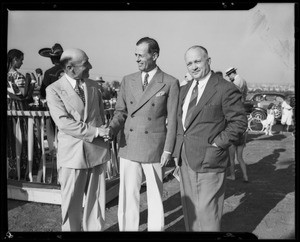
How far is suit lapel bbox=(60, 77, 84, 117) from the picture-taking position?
3447 mm

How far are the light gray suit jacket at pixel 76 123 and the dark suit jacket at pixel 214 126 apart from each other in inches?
36.8

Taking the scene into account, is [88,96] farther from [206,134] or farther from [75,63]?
[206,134]

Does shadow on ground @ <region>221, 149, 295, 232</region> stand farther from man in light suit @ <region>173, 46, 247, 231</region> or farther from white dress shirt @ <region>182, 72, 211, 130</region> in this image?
white dress shirt @ <region>182, 72, 211, 130</region>

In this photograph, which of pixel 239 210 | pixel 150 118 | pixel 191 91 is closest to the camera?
pixel 191 91

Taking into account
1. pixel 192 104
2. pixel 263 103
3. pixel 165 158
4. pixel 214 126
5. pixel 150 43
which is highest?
pixel 150 43

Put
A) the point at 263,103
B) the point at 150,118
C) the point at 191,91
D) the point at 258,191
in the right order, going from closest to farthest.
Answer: the point at 191,91 < the point at 150,118 < the point at 258,191 < the point at 263,103

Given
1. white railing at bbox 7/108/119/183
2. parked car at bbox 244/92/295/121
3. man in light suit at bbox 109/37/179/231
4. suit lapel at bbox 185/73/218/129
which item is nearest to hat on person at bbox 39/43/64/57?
white railing at bbox 7/108/119/183

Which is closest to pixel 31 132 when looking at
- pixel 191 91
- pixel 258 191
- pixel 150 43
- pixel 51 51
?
pixel 51 51

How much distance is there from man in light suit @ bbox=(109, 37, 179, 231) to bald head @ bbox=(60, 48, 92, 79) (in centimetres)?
49

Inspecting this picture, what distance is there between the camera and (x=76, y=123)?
11.2 ft

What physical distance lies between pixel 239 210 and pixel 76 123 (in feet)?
9.46

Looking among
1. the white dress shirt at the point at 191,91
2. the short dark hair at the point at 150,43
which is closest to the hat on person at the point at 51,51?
the short dark hair at the point at 150,43
